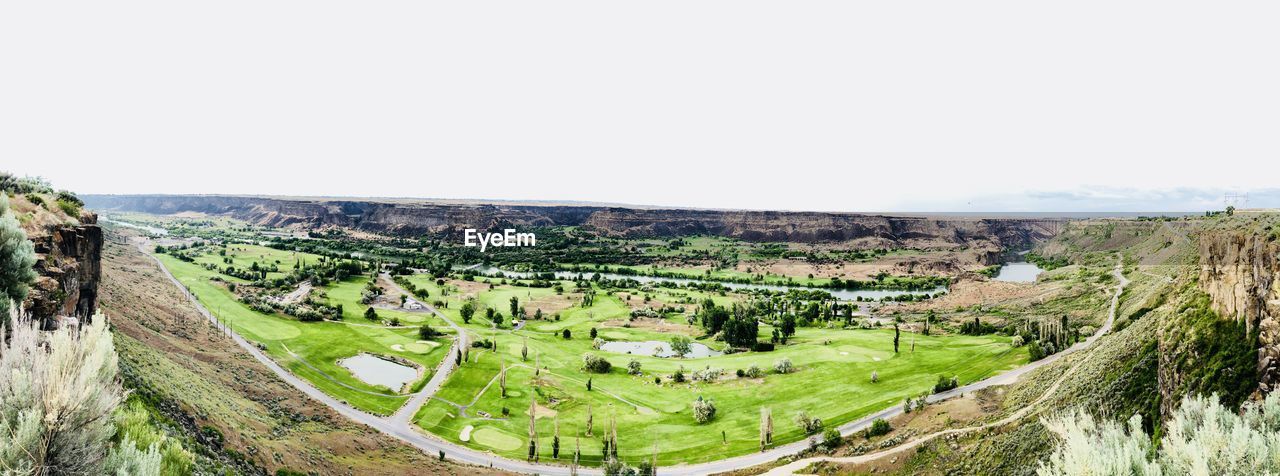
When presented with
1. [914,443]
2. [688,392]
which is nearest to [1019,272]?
[688,392]

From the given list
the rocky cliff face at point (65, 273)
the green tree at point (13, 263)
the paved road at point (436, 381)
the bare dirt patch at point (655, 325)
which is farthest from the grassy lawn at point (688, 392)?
the green tree at point (13, 263)

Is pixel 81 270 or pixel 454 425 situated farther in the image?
pixel 454 425

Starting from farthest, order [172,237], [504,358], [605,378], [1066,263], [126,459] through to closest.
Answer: [172,237]
[1066,263]
[504,358]
[605,378]
[126,459]

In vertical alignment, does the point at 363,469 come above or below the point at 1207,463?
below

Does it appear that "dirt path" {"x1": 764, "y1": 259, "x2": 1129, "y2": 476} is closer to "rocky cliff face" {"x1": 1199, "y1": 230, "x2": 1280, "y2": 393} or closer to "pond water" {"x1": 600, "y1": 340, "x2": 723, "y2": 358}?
"rocky cliff face" {"x1": 1199, "y1": 230, "x2": 1280, "y2": 393}

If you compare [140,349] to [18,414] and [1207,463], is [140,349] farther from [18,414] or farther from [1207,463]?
[1207,463]

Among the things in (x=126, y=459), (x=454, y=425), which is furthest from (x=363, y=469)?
(x=126, y=459)
